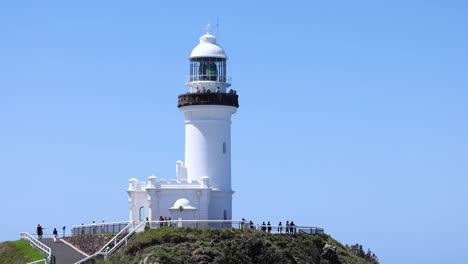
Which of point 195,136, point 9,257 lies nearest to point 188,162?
point 195,136

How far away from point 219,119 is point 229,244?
11580 millimetres

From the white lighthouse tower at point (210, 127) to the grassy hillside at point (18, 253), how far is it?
10.9 meters

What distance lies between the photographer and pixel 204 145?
251 ft

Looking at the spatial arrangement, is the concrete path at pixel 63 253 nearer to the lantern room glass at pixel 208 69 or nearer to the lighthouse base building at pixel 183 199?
the lighthouse base building at pixel 183 199

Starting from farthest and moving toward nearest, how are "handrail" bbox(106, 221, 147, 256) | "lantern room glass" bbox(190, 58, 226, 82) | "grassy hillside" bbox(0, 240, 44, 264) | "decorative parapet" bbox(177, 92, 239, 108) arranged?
"lantern room glass" bbox(190, 58, 226, 82)
"decorative parapet" bbox(177, 92, 239, 108)
"grassy hillside" bbox(0, 240, 44, 264)
"handrail" bbox(106, 221, 147, 256)

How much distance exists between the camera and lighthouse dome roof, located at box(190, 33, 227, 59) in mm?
77425

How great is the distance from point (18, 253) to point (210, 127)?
14.2 m

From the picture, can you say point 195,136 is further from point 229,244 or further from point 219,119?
point 229,244

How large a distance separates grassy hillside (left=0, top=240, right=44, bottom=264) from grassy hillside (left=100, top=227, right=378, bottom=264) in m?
5.87

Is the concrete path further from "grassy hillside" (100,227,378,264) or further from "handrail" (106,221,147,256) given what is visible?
"grassy hillside" (100,227,378,264)

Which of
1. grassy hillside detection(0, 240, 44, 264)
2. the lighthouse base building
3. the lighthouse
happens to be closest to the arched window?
the lighthouse

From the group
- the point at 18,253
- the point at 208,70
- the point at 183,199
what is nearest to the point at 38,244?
the point at 18,253

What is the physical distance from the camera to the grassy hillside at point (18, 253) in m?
71.8

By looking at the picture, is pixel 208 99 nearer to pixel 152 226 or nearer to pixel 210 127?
pixel 210 127
